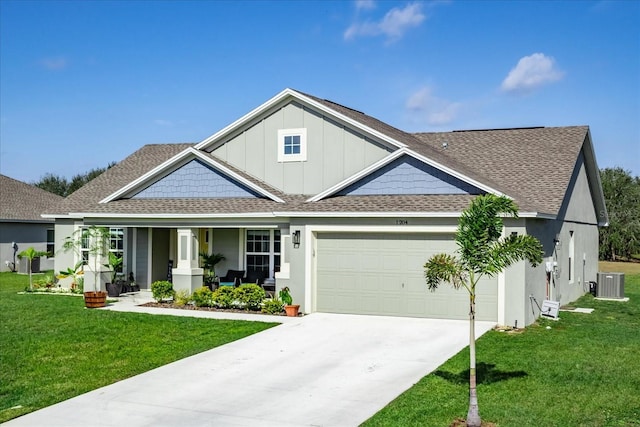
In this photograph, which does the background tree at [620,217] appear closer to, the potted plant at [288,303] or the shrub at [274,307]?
the potted plant at [288,303]

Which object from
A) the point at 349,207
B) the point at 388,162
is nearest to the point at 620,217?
the point at 388,162

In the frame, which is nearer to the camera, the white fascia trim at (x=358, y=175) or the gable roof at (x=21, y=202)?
the white fascia trim at (x=358, y=175)

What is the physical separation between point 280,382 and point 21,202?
29.8 metres

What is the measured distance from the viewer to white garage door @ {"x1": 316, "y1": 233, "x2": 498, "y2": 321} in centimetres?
1666

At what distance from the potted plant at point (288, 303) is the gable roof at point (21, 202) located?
20937 mm

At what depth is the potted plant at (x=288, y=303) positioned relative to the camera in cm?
1745

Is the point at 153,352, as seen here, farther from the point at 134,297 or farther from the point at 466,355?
the point at 134,297

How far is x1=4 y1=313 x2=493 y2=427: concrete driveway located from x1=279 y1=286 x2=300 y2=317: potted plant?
1.76 m

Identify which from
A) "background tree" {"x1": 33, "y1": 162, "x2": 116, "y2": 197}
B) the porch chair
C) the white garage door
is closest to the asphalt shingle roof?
the white garage door

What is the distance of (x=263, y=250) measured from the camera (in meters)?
22.1

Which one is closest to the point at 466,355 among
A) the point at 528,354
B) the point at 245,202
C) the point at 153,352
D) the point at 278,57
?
the point at 528,354

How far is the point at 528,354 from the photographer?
12.8 meters

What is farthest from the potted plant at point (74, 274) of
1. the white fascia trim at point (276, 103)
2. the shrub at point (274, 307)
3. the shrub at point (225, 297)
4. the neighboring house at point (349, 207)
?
the shrub at point (274, 307)

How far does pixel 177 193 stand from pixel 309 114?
17.4 ft
